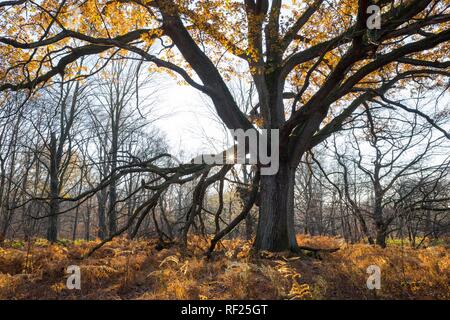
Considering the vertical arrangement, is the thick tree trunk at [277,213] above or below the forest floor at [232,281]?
above

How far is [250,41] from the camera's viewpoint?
6.74 metres

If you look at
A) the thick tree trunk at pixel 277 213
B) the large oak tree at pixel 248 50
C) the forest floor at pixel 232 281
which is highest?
the large oak tree at pixel 248 50

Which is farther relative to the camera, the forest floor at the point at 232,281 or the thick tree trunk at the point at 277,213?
the thick tree trunk at the point at 277,213

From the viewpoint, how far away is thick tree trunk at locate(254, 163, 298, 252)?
21.4 ft

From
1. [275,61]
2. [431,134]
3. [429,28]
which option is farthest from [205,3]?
[431,134]

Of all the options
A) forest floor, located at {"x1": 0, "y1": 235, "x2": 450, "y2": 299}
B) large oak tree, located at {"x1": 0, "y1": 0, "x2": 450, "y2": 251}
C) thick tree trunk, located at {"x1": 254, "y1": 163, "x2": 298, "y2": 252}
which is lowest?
forest floor, located at {"x1": 0, "y1": 235, "x2": 450, "y2": 299}

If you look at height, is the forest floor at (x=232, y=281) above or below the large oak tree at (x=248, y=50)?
below

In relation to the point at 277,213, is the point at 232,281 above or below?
below

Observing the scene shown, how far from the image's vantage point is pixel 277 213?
6.61 meters

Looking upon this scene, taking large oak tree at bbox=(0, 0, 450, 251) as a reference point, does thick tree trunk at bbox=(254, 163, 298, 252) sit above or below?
below

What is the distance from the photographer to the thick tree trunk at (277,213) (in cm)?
651

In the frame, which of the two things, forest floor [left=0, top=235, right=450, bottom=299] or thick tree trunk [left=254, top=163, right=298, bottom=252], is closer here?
forest floor [left=0, top=235, right=450, bottom=299]
